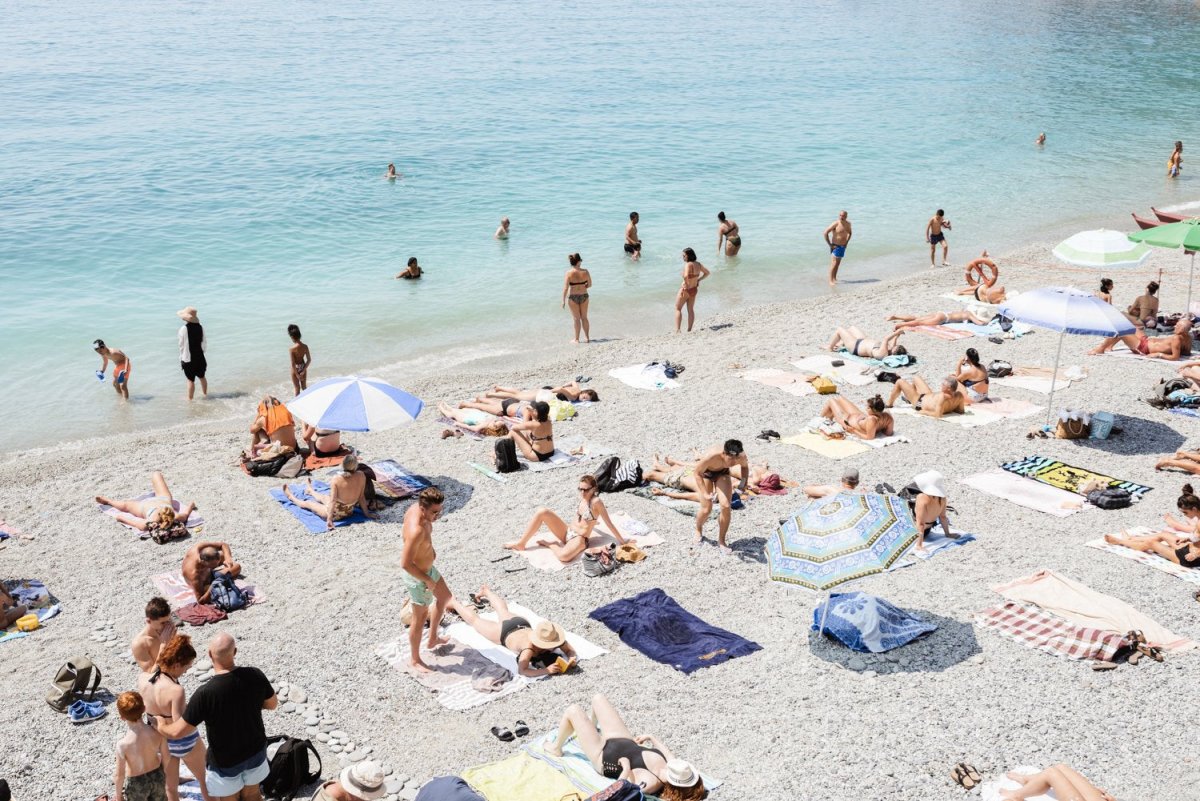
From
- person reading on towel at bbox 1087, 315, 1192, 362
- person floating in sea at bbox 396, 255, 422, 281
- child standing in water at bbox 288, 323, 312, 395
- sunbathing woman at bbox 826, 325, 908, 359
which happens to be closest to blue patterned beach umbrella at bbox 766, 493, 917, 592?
sunbathing woman at bbox 826, 325, 908, 359

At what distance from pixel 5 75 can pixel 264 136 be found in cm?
1751

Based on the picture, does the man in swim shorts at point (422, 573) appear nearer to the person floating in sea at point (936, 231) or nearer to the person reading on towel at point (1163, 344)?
the person reading on towel at point (1163, 344)

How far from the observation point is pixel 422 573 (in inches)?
335

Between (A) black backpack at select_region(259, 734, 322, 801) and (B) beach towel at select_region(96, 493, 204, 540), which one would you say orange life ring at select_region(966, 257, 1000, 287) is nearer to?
(B) beach towel at select_region(96, 493, 204, 540)

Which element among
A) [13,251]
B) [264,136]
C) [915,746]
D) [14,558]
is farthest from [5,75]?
[915,746]

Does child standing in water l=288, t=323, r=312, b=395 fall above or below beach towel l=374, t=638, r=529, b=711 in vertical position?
above

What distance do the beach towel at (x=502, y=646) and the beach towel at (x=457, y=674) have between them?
51 millimetres

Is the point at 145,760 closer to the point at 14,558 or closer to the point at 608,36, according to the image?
the point at 14,558

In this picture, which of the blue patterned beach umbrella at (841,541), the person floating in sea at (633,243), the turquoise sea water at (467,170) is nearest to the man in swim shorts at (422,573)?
the blue patterned beach umbrella at (841,541)

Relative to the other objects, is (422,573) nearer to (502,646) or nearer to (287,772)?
(502,646)

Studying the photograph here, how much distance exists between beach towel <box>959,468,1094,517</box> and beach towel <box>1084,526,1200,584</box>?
74cm

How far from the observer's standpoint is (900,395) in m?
14.9

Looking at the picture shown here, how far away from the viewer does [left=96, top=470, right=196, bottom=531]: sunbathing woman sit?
1161cm

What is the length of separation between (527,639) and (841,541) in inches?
106
